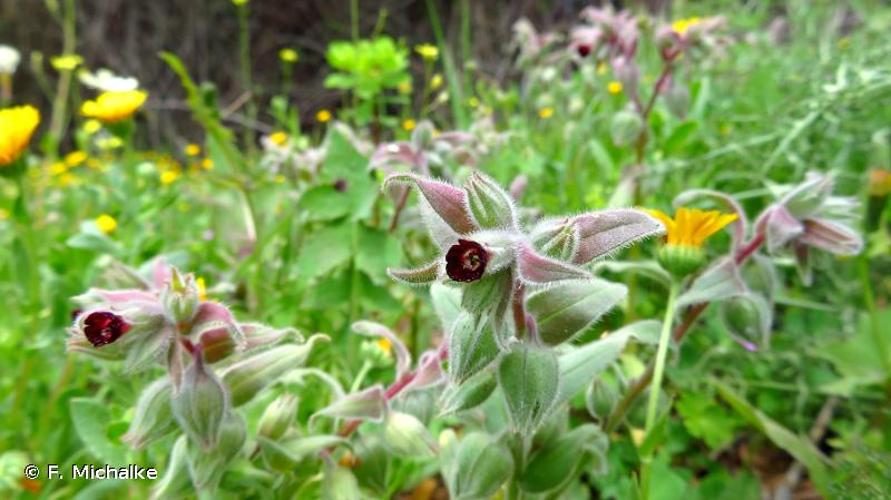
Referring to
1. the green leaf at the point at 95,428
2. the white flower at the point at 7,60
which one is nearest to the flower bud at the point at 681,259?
the green leaf at the point at 95,428

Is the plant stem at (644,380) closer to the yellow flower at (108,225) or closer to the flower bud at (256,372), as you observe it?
the flower bud at (256,372)

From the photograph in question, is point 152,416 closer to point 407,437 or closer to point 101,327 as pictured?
point 101,327

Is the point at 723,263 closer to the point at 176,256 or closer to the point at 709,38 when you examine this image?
the point at 709,38

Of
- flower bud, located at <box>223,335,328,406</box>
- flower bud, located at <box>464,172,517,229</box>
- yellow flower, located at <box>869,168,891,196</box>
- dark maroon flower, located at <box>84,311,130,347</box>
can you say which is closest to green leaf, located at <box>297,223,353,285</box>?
flower bud, located at <box>223,335,328,406</box>

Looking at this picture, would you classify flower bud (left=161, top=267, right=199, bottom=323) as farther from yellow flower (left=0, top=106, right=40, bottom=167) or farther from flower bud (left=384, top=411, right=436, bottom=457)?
yellow flower (left=0, top=106, right=40, bottom=167)

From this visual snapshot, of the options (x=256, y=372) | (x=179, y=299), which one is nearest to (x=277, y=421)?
(x=256, y=372)

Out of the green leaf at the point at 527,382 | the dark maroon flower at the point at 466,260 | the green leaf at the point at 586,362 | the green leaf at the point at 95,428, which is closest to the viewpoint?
the dark maroon flower at the point at 466,260

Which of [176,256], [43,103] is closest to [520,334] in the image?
[176,256]
